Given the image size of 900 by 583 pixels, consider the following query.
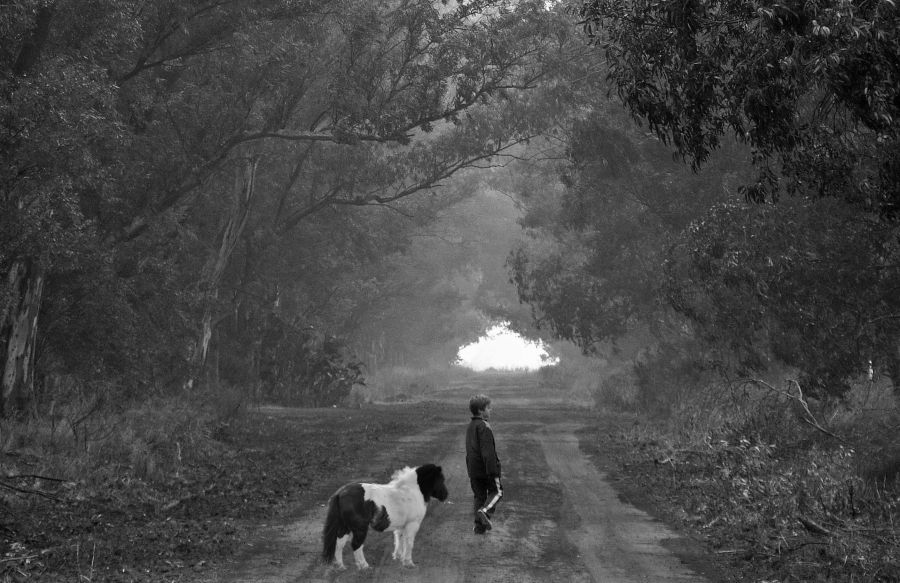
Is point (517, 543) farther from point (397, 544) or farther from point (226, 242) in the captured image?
point (226, 242)

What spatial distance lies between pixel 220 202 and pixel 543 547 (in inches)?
942

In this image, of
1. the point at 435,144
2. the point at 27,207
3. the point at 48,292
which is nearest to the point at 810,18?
the point at 27,207

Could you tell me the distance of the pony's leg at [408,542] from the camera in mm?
9547

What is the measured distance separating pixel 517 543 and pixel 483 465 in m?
0.93

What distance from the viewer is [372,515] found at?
930cm

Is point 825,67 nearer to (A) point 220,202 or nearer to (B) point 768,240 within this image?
(B) point 768,240

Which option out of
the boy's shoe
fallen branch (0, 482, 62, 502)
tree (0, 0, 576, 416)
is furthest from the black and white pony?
tree (0, 0, 576, 416)

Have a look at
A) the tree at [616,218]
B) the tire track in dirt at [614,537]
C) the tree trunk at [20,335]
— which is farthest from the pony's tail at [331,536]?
the tree at [616,218]

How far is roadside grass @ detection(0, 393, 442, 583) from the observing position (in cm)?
970

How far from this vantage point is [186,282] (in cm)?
3052

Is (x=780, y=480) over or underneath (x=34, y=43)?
underneath

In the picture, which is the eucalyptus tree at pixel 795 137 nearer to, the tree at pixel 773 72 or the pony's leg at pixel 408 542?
the tree at pixel 773 72

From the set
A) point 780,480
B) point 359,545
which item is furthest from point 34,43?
point 780,480

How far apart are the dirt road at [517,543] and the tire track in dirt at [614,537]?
0.01 meters
